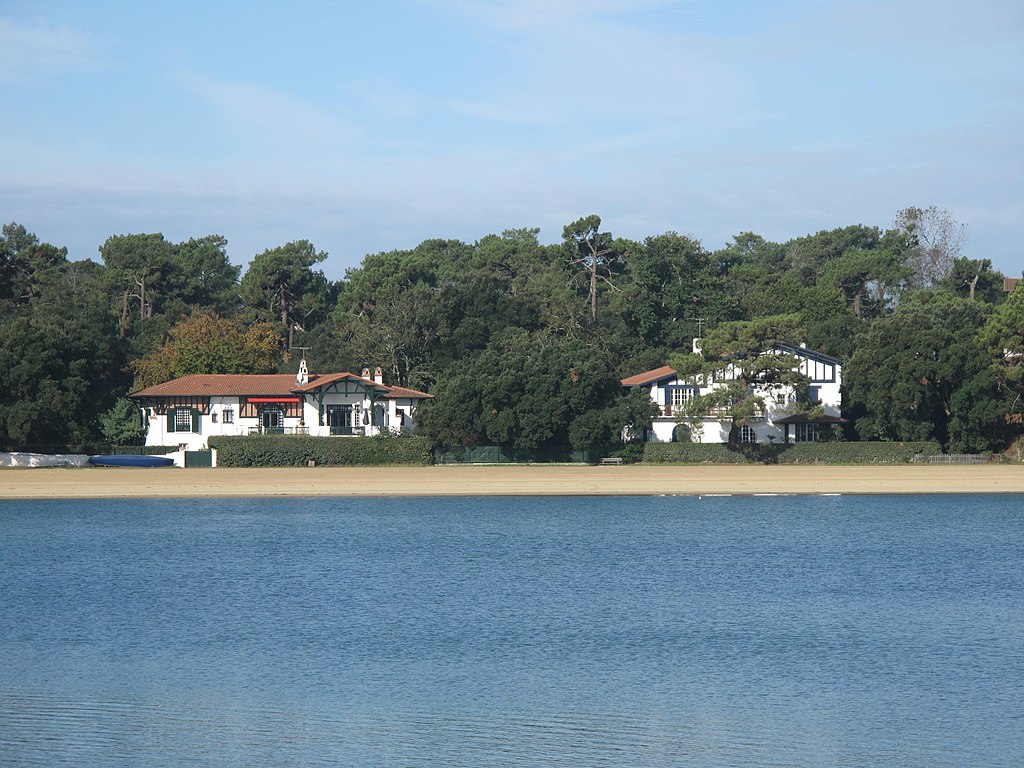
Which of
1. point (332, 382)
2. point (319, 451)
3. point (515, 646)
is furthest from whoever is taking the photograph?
point (332, 382)

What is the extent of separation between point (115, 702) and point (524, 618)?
10.9 m

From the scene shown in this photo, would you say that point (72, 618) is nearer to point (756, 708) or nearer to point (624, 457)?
point (756, 708)

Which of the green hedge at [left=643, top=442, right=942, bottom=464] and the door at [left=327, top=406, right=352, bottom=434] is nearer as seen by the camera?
the green hedge at [left=643, top=442, right=942, bottom=464]

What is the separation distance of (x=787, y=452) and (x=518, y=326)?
81.6 feet

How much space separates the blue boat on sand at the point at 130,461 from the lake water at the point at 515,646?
23455 millimetres

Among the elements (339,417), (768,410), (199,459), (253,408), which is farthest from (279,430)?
(768,410)

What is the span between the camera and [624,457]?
7425 centimetres

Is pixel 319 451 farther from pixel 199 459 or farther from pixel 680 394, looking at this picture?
pixel 680 394

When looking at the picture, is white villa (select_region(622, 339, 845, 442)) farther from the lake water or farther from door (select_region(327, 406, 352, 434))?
the lake water

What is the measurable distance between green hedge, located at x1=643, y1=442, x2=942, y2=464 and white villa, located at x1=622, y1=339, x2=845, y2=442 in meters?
2.23

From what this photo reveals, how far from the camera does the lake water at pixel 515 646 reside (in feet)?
66.9

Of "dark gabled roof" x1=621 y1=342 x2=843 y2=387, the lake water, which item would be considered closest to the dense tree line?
"dark gabled roof" x1=621 y1=342 x2=843 y2=387

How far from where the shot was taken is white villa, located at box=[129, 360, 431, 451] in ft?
262

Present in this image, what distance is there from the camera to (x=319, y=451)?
74250 mm
